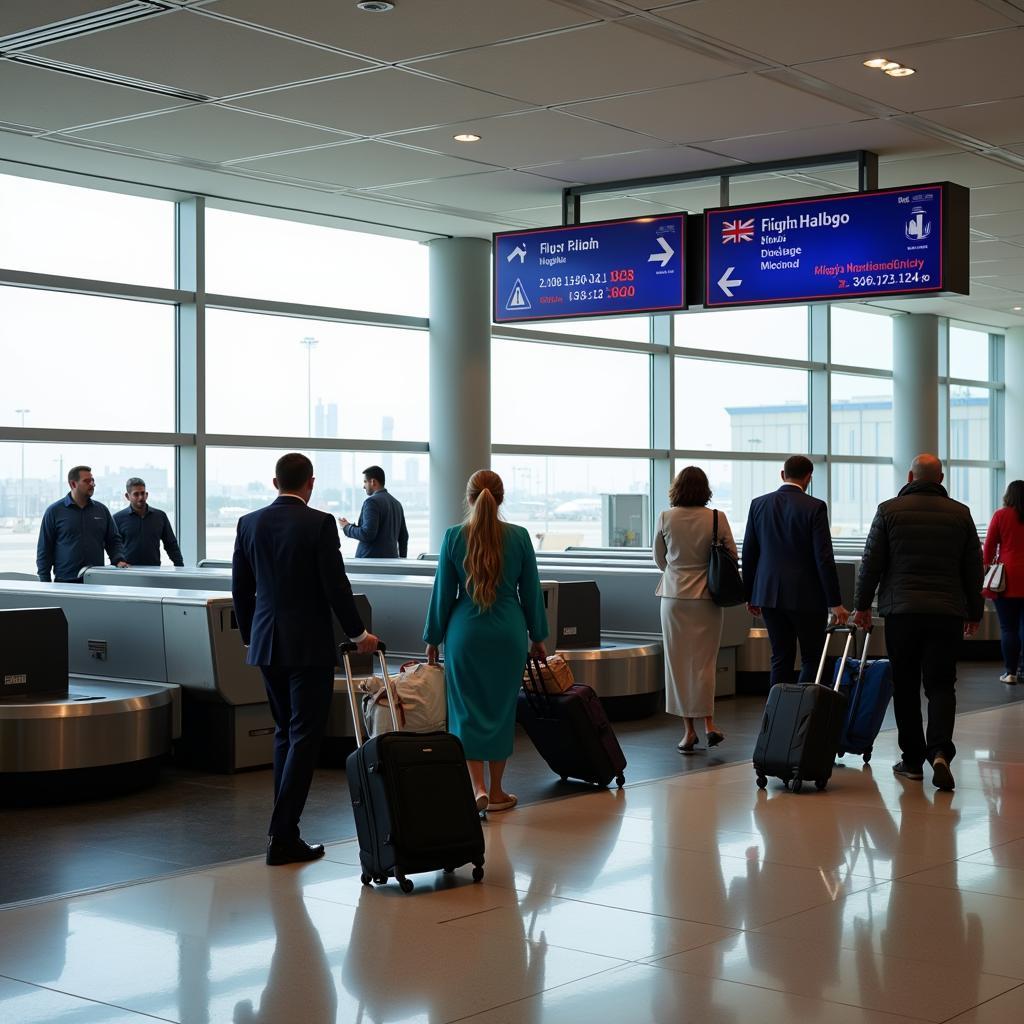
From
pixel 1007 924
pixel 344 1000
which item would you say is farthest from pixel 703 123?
pixel 344 1000

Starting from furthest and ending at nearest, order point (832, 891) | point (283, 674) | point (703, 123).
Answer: point (703, 123) < point (283, 674) < point (832, 891)

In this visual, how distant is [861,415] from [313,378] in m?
9.44

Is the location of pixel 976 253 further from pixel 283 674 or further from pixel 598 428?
pixel 283 674

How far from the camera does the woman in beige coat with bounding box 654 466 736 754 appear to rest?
8.39m

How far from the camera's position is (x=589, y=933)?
477cm

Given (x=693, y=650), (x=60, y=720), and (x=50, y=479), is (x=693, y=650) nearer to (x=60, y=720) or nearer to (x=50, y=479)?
(x=60, y=720)

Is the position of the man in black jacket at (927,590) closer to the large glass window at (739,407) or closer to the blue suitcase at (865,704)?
the blue suitcase at (865,704)

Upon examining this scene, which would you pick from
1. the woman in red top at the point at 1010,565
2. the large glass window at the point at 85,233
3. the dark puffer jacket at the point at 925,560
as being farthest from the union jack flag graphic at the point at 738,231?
the large glass window at the point at 85,233

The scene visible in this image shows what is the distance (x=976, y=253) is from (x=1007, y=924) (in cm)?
1165

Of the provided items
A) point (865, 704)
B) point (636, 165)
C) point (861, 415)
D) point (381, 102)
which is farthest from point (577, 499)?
point (865, 704)

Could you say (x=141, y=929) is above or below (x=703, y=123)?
below

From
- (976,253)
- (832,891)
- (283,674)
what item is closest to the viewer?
(832,891)

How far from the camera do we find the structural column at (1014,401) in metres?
22.8

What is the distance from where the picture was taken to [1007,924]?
15.9 ft
